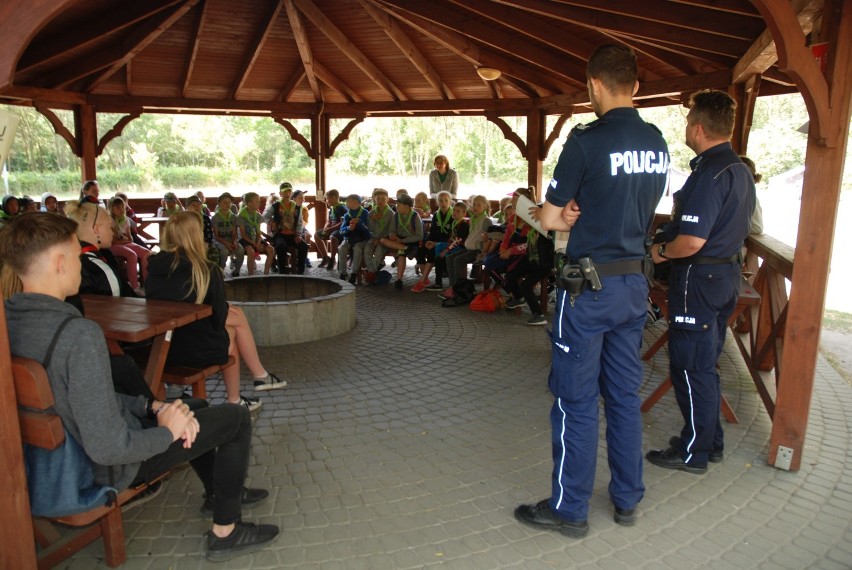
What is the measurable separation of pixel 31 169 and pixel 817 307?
41494mm

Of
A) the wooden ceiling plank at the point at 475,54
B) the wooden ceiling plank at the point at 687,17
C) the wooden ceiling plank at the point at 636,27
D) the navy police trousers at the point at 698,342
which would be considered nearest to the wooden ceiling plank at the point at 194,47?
the wooden ceiling plank at the point at 475,54

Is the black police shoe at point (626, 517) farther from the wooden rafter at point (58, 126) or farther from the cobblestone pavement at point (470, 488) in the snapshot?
the wooden rafter at point (58, 126)

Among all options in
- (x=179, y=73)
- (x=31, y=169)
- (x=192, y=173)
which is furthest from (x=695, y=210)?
(x=31, y=169)

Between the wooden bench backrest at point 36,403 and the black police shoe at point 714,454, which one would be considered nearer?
the wooden bench backrest at point 36,403

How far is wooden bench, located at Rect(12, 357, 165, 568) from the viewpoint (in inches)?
79.9

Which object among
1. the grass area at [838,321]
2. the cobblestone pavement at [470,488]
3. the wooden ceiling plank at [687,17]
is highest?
the wooden ceiling plank at [687,17]

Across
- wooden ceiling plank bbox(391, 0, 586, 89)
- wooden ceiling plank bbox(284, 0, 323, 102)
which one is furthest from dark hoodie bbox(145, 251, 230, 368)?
wooden ceiling plank bbox(284, 0, 323, 102)

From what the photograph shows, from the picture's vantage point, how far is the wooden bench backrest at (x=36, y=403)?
2020mm

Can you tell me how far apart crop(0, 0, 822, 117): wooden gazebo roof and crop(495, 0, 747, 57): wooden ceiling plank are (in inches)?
0.5

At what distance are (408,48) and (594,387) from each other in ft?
26.6

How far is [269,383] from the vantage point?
186 inches

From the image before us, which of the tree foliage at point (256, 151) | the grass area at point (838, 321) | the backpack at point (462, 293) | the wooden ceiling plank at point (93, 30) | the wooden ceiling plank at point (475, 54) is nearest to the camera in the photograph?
the grass area at point (838, 321)

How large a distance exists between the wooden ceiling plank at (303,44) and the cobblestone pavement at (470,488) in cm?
603

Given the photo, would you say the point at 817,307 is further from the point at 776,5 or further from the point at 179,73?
the point at 179,73
